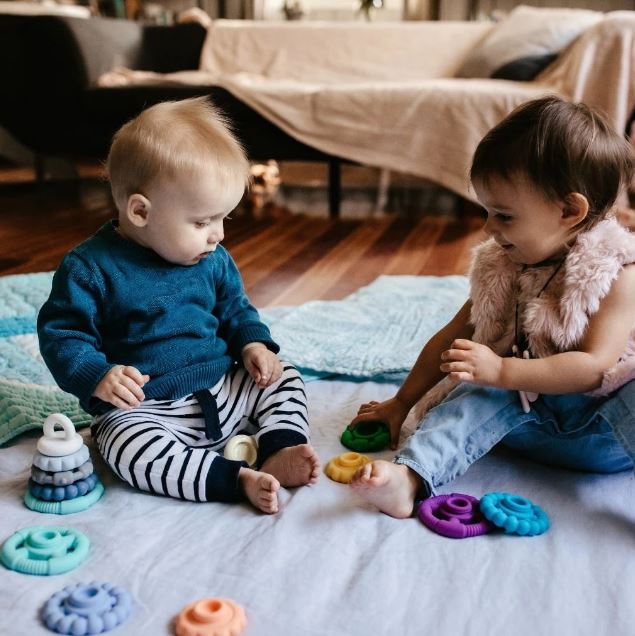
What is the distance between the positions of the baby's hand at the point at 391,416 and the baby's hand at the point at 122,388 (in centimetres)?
31

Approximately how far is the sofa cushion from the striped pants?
202 cm

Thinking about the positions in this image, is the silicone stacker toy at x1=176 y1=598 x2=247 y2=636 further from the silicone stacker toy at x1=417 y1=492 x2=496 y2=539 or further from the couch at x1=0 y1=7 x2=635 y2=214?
the couch at x1=0 y1=7 x2=635 y2=214

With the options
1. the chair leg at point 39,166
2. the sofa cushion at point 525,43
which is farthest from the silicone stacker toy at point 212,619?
the chair leg at point 39,166

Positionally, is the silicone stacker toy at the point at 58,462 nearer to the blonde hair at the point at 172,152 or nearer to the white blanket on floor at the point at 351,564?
the white blanket on floor at the point at 351,564

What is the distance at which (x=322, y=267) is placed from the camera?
1.93 metres

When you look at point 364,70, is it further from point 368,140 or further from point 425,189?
point 368,140

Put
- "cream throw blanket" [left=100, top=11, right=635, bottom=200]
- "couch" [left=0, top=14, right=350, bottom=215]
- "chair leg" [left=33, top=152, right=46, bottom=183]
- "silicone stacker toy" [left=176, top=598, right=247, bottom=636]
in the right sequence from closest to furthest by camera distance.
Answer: "silicone stacker toy" [left=176, top=598, right=247, bottom=636] → "cream throw blanket" [left=100, top=11, right=635, bottom=200] → "couch" [left=0, top=14, right=350, bottom=215] → "chair leg" [left=33, top=152, right=46, bottom=183]

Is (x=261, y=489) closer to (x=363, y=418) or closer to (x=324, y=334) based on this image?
(x=363, y=418)

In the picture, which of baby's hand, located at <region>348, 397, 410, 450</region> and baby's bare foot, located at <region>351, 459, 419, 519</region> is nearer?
baby's bare foot, located at <region>351, 459, 419, 519</region>

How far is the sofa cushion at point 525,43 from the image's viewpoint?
8.59 ft

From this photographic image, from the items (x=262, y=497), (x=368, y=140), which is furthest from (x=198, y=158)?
(x=368, y=140)

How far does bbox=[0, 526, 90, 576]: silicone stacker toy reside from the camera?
2.32ft

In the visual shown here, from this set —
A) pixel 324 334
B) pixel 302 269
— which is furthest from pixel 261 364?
pixel 302 269

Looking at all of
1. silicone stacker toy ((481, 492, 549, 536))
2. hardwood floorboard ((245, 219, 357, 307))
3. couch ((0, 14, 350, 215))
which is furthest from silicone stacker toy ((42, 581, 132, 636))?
couch ((0, 14, 350, 215))
